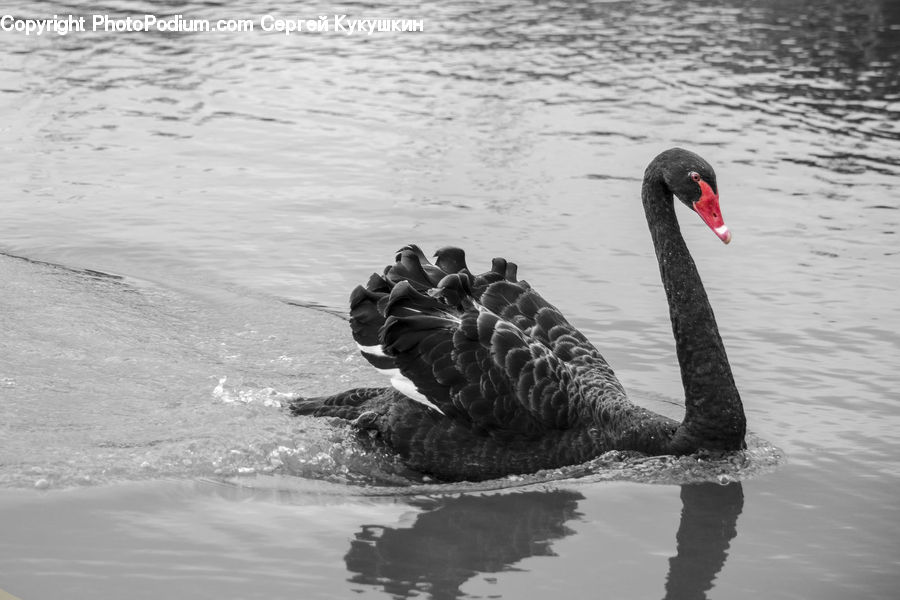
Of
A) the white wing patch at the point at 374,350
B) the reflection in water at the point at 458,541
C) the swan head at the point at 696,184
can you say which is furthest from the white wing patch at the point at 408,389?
the swan head at the point at 696,184

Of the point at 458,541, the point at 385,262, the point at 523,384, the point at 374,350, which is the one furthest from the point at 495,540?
the point at 385,262

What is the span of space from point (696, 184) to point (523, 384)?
1133 mm

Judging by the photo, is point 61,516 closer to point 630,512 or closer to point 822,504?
point 630,512

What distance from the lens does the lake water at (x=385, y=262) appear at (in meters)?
4.91

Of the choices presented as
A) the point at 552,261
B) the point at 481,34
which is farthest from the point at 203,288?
the point at 481,34

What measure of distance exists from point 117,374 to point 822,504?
11.4 feet

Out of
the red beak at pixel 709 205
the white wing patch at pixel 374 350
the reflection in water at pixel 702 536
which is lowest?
the reflection in water at pixel 702 536

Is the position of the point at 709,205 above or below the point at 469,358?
above

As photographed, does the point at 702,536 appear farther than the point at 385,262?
No

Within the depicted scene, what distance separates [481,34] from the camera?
622 inches

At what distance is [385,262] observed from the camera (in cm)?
841

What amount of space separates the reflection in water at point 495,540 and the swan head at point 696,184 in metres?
1.17

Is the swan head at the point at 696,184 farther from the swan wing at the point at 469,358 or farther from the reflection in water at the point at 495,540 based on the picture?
the reflection in water at the point at 495,540

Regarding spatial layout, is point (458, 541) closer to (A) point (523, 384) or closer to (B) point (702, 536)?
(A) point (523, 384)
